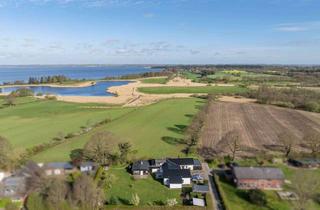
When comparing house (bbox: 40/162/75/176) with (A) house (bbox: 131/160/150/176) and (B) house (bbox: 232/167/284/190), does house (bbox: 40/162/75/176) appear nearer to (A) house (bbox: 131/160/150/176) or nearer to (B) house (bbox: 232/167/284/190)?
(A) house (bbox: 131/160/150/176)

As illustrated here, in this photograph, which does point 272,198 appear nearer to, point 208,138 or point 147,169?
point 147,169

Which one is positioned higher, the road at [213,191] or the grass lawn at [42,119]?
the grass lawn at [42,119]

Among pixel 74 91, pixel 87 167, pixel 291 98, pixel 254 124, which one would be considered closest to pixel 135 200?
pixel 87 167

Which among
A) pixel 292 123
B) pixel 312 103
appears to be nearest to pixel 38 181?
pixel 292 123

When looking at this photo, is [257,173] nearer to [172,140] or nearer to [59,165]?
[172,140]

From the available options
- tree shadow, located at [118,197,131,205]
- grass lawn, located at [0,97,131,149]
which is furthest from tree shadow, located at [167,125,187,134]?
tree shadow, located at [118,197,131,205]

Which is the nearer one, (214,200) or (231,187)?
(214,200)

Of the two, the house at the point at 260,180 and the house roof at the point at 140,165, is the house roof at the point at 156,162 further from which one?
the house at the point at 260,180

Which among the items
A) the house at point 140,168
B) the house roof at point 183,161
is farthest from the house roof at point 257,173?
the house at point 140,168
